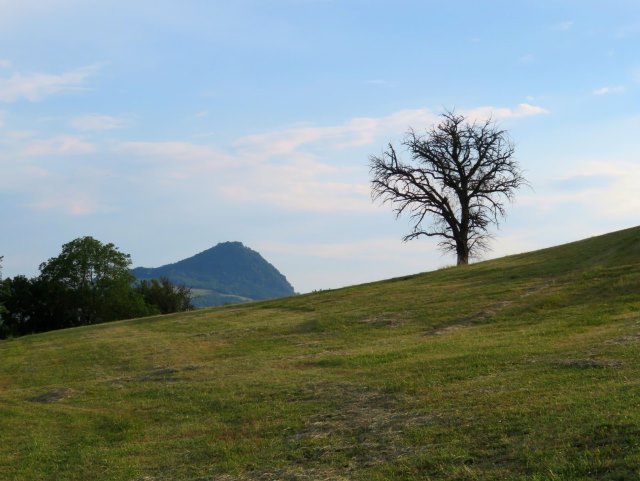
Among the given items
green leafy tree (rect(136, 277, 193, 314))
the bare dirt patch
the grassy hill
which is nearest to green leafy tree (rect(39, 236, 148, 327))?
green leafy tree (rect(136, 277, 193, 314))

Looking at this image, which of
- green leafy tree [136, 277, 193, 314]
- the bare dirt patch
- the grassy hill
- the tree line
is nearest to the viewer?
the grassy hill

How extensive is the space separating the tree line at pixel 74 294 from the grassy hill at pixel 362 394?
133 ft

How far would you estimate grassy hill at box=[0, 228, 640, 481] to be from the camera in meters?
12.2

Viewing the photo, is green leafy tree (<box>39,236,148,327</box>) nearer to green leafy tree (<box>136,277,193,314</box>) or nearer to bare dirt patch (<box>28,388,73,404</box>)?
green leafy tree (<box>136,277,193,314</box>)

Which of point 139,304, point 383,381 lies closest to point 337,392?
point 383,381

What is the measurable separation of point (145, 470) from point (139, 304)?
219 ft

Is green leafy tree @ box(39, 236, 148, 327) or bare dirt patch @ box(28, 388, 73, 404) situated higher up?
green leafy tree @ box(39, 236, 148, 327)

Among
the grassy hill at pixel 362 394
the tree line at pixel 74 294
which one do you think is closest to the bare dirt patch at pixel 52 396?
the grassy hill at pixel 362 394

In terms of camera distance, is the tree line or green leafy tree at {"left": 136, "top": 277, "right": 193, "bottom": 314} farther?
green leafy tree at {"left": 136, "top": 277, "right": 193, "bottom": 314}

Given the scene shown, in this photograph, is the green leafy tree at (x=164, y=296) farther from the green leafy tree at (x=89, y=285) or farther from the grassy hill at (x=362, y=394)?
the grassy hill at (x=362, y=394)

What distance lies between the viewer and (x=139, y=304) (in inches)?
3118

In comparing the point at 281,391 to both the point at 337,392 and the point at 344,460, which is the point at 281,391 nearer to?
the point at 337,392

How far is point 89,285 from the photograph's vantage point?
79375 millimetres

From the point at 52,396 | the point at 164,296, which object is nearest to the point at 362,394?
the point at 52,396
